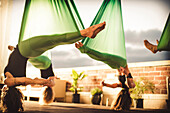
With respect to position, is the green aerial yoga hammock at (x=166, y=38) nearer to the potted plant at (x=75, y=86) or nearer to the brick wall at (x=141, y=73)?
the brick wall at (x=141, y=73)

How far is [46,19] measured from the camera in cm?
201

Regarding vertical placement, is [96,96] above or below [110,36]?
below

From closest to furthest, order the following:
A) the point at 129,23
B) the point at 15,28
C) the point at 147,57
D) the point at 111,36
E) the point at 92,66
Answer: the point at 111,36, the point at 147,57, the point at 129,23, the point at 92,66, the point at 15,28

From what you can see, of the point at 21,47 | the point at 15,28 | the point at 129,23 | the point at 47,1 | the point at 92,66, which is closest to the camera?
the point at 47,1

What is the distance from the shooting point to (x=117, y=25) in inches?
98.5

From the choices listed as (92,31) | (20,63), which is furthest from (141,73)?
(20,63)

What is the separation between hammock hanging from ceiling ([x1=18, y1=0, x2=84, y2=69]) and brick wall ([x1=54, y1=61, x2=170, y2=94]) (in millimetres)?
2001

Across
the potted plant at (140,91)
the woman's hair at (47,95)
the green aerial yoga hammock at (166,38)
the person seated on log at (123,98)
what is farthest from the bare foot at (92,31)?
the potted plant at (140,91)

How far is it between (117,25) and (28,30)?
1.14 metres

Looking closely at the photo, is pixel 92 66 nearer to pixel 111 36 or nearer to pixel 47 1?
pixel 111 36

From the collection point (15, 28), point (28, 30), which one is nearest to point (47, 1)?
point (28, 30)

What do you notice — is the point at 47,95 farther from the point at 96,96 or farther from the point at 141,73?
the point at 141,73

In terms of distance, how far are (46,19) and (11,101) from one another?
Answer: 1053 mm

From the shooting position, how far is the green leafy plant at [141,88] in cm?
324
